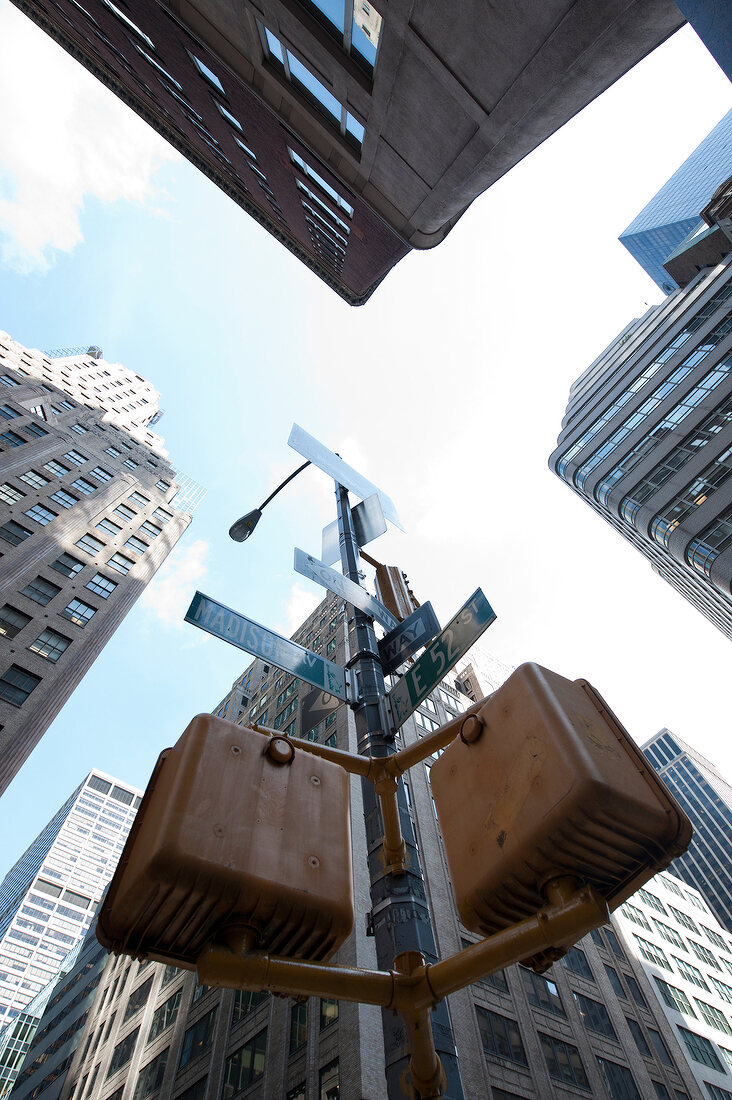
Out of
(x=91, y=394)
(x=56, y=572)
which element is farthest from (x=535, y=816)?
(x=91, y=394)

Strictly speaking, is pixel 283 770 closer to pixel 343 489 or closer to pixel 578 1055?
pixel 343 489

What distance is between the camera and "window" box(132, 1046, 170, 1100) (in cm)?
2938

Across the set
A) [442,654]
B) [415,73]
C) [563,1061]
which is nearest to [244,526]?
[442,654]

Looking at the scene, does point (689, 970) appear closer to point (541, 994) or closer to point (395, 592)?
→ point (541, 994)

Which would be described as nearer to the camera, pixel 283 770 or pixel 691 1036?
pixel 283 770

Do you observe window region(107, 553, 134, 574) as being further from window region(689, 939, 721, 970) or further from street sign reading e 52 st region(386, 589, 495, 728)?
window region(689, 939, 721, 970)

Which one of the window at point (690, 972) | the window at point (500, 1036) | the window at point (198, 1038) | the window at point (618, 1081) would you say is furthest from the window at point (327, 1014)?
A: the window at point (690, 972)

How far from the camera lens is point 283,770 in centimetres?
258

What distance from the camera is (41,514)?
4038cm

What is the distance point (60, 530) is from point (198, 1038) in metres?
32.6

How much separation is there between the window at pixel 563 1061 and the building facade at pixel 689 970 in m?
7.19

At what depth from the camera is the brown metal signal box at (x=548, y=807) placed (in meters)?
2.03

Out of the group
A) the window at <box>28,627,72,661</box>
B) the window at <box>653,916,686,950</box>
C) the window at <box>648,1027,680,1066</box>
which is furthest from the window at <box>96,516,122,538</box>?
the window at <box>653,916,686,950</box>

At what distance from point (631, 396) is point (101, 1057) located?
77.8 metres
